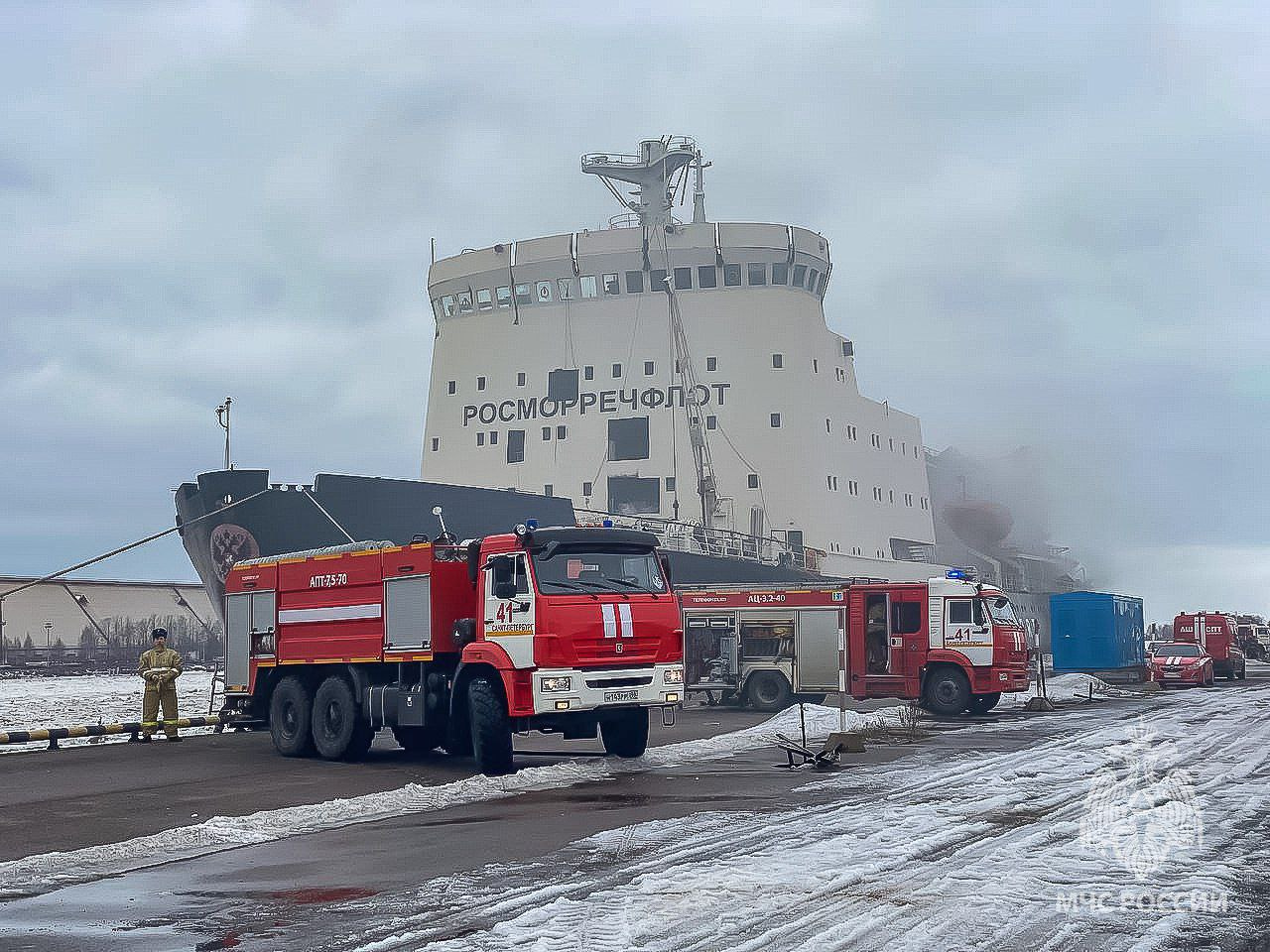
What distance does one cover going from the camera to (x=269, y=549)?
35.7 metres

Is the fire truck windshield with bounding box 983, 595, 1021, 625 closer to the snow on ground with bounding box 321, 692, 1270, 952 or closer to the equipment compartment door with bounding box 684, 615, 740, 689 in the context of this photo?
the equipment compartment door with bounding box 684, 615, 740, 689

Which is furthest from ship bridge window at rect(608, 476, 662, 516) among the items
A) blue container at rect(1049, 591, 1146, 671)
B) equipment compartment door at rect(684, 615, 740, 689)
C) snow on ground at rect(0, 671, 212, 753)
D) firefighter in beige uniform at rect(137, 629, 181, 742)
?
firefighter in beige uniform at rect(137, 629, 181, 742)

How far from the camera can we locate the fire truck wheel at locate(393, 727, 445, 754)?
55.0 feet

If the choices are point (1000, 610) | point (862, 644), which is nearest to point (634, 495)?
point (862, 644)

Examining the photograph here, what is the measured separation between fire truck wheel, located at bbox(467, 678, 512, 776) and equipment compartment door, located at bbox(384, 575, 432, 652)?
4.44 ft

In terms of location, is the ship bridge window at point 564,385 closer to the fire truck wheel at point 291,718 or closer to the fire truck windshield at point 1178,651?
the fire truck windshield at point 1178,651

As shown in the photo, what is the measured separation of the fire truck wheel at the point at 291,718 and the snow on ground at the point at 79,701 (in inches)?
136

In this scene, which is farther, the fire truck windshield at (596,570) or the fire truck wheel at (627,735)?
the fire truck wheel at (627,735)

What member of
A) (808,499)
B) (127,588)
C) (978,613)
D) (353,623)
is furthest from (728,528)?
(353,623)

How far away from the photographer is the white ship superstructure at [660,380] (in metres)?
48.8

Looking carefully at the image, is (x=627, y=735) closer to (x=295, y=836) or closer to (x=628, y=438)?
(x=295, y=836)

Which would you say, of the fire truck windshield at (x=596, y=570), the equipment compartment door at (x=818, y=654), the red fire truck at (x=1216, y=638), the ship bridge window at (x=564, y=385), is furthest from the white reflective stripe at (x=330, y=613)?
the red fire truck at (x=1216, y=638)

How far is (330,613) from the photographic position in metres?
→ 18.1

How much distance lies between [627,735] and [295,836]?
6.10m
